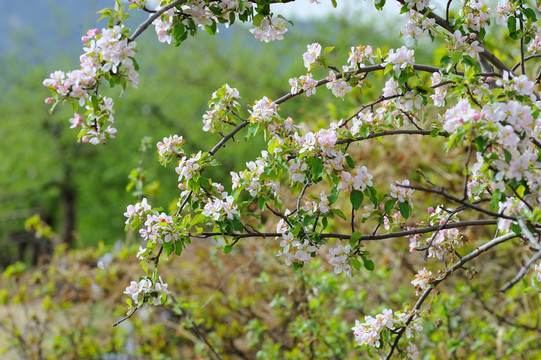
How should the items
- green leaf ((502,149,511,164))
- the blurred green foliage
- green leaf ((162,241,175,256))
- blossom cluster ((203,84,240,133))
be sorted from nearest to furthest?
green leaf ((502,149,511,164)), green leaf ((162,241,175,256)), blossom cluster ((203,84,240,133)), the blurred green foliage

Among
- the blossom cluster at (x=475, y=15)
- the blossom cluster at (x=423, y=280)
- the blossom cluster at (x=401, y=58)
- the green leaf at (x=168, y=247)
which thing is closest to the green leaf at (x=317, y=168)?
the blossom cluster at (x=401, y=58)

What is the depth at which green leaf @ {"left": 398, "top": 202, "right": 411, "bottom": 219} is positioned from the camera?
190cm

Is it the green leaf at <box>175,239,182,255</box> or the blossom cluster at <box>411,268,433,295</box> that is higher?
the green leaf at <box>175,239,182,255</box>

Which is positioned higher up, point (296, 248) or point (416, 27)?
point (416, 27)

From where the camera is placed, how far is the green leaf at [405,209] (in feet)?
6.22

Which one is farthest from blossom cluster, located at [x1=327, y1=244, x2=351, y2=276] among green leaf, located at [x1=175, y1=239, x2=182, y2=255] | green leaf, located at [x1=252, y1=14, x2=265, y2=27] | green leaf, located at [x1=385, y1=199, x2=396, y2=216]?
green leaf, located at [x1=252, y1=14, x2=265, y2=27]

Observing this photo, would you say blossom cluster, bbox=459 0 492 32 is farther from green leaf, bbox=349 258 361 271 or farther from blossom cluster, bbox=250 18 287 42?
green leaf, bbox=349 258 361 271

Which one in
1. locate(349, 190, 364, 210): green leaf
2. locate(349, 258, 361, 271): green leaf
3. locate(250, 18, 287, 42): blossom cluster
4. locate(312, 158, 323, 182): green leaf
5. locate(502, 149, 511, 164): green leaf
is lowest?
locate(502, 149, 511, 164): green leaf

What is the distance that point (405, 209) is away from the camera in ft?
6.24

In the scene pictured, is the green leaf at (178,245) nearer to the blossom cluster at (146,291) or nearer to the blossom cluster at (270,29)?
the blossom cluster at (146,291)

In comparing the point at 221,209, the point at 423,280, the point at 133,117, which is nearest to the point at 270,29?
the point at 221,209

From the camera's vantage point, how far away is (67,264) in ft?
18.6

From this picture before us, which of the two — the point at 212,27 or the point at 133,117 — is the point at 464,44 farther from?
the point at 133,117

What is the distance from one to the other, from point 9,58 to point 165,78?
205 inches
